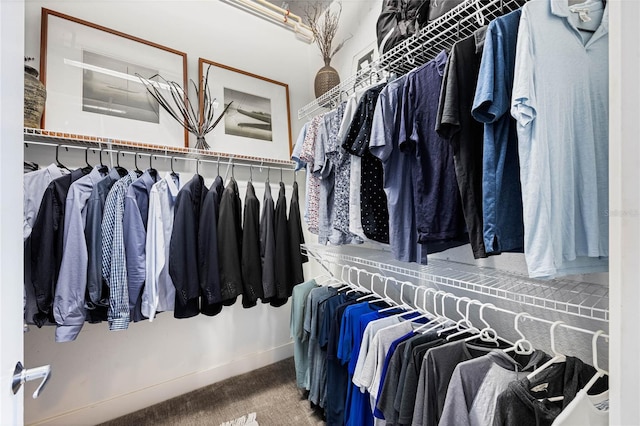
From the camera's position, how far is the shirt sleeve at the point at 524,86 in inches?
26.8

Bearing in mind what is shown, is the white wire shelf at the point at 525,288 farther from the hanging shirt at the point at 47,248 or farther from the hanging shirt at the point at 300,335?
the hanging shirt at the point at 47,248

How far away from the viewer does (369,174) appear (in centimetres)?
128

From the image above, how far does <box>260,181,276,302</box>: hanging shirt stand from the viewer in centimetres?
182

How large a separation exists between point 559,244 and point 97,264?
74.2 inches

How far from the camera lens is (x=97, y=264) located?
1.39 meters

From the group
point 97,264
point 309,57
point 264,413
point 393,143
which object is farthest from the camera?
point 309,57

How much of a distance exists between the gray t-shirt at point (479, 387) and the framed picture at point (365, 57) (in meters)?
1.83

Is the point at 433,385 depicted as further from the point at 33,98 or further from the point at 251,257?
the point at 33,98

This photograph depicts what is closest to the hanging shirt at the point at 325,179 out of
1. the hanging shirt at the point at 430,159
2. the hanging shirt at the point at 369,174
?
the hanging shirt at the point at 369,174

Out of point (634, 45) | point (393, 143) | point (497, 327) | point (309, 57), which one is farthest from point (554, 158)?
point (309, 57)

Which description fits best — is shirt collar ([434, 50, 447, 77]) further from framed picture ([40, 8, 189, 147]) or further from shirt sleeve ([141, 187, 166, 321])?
framed picture ([40, 8, 189, 147])

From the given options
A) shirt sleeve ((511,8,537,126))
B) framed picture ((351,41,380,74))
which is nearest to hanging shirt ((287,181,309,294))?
framed picture ((351,41,380,74))

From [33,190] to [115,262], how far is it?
1.77ft

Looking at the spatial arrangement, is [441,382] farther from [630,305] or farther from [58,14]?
[58,14]
